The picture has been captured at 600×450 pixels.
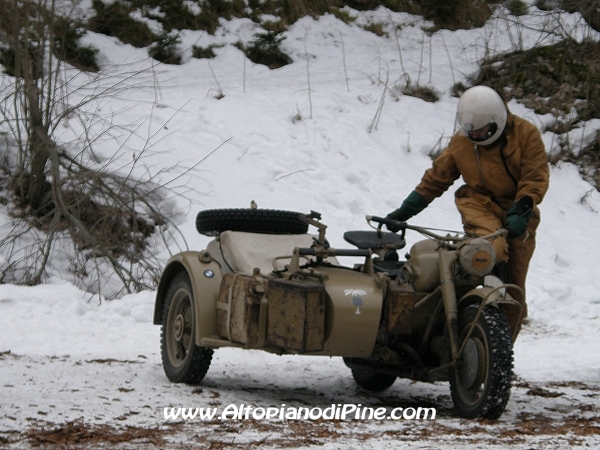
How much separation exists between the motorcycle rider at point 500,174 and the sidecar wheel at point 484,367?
0.45 m

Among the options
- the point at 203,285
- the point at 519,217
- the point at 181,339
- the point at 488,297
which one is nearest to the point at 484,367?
the point at 488,297

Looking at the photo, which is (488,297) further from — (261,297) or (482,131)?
(261,297)

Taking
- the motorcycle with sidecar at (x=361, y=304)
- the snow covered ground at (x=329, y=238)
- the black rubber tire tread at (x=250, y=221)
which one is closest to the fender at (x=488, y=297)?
the motorcycle with sidecar at (x=361, y=304)

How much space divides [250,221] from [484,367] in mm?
1879

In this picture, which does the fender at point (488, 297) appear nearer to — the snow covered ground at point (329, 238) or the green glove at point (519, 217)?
the green glove at point (519, 217)

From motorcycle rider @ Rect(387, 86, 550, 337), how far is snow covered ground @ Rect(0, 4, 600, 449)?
91 cm

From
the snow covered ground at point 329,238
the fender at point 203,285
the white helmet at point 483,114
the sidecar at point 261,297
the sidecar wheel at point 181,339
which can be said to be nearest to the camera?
the snow covered ground at point 329,238

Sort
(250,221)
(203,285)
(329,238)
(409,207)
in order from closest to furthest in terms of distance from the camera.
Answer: (203,285) < (250,221) < (409,207) < (329,238)

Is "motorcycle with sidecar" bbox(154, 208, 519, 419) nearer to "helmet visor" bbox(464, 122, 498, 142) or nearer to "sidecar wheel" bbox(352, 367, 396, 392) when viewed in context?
"sidecar wheel" bbox(352, 367, 396, 392)

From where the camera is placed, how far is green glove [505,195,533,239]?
19.4 feet

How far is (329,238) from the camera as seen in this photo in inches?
454

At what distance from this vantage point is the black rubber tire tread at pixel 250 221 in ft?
21.8

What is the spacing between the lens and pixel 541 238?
13.0 metres

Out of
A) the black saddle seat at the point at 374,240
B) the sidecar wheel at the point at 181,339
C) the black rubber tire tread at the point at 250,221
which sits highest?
the black rubber tire tread at the point at 250,221
